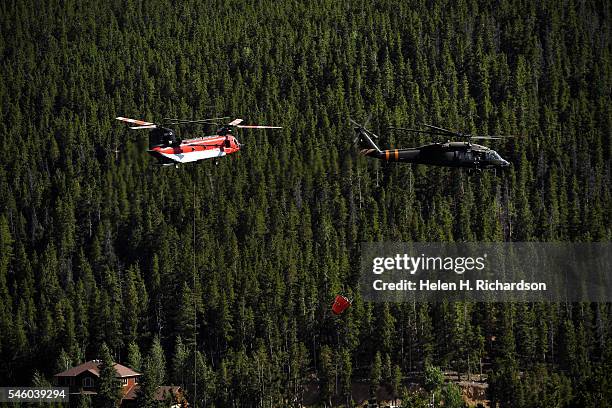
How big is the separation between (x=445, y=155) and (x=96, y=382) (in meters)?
104

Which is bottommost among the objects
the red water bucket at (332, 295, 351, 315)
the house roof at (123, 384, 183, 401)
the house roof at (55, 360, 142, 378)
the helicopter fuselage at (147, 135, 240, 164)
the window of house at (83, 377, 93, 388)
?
the house roof at (123, 384, 183, 401)

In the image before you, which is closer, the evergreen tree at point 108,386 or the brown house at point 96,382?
the evergreen tree at point 108,386

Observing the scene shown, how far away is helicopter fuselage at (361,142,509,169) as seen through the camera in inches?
3602

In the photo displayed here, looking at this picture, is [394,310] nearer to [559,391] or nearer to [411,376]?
[411,376]

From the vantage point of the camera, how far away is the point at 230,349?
626 ft

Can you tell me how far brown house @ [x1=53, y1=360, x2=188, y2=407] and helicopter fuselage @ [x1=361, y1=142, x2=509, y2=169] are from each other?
3548 inches

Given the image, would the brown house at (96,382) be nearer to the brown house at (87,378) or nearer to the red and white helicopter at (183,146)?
the brown house at (87,378)

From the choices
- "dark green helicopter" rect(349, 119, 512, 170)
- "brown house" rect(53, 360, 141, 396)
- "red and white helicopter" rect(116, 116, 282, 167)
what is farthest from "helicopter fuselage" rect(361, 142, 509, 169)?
"brown house" rect(53, 360, 141, 396)

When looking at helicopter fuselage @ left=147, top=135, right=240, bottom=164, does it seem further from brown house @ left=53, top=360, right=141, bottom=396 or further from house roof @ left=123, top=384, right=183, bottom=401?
brown house @ left=53, top=360, right=141, bottom=396

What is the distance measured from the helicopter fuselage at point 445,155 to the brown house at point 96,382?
90114 millimetres

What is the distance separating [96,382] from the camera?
18200cm

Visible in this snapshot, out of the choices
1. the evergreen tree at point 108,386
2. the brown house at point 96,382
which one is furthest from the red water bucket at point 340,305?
the evergreen tree at point 108,386

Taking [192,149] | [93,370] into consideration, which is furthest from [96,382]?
[192,149]

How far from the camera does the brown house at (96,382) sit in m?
177
